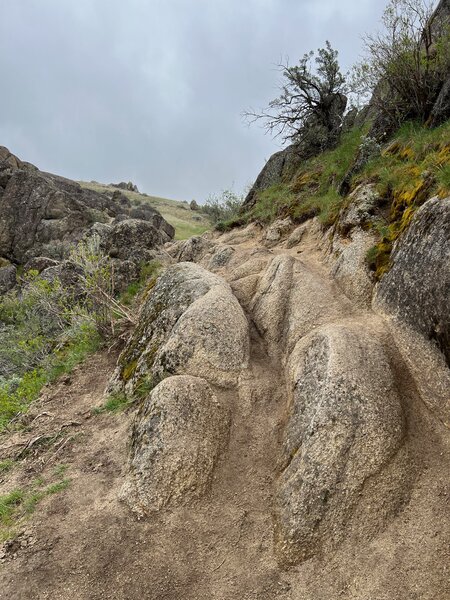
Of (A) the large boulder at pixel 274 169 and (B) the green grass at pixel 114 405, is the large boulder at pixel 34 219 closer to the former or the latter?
(A) the large boulder at pixel 274 169

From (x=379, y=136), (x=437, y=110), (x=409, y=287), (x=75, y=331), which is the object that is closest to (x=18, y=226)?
(x=75, y=331)

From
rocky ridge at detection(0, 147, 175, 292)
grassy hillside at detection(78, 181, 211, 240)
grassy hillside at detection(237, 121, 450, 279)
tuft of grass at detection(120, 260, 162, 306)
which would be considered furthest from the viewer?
grassy hillside at detection(78, 181, 211, 240)

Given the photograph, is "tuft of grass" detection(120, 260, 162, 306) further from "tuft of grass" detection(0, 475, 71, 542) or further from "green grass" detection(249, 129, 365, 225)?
"tuft of grass" detection(0, 475, 71, 542)

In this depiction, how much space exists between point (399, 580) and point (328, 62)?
23.6 metres

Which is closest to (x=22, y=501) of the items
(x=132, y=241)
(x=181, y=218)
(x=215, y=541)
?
(x=215, y=541)

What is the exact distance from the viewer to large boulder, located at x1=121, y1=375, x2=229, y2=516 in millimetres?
6418

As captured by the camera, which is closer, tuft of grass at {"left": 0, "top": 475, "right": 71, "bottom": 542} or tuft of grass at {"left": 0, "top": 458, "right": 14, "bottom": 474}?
tuft of grass at {"left": 0, "top": 475, "right": 71, "bottom": 542}

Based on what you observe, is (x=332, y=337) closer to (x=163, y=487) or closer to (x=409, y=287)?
(x=409, y=287)

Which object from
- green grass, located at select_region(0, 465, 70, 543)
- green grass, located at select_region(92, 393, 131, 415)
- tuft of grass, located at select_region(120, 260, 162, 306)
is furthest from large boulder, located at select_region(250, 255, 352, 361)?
tuft of grass, located at select_region(120, 260, 162, 306)

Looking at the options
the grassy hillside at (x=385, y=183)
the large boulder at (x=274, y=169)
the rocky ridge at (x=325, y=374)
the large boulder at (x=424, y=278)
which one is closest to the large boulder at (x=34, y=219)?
the large boulder at (x=274, y=169)

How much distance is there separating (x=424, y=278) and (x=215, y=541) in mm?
5046

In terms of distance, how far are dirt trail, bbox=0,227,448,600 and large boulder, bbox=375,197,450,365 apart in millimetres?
692

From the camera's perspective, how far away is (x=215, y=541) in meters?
5.85

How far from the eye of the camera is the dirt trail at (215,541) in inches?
202
